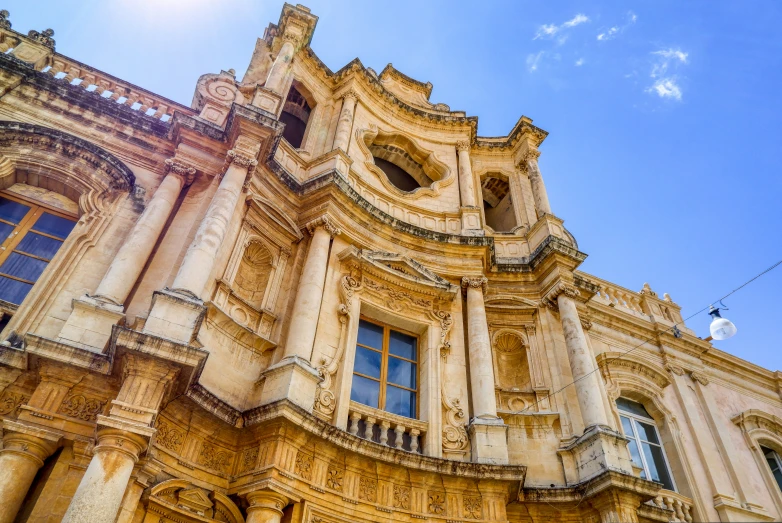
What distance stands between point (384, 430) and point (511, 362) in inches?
159

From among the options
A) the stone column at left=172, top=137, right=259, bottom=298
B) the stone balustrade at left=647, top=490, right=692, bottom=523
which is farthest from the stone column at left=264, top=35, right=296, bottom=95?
the stone balustrade at left=647, top=490, right=692, bottom=523

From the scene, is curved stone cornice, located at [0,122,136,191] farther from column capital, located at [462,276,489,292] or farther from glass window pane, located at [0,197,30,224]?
column capital, located at [462,276,489,292]

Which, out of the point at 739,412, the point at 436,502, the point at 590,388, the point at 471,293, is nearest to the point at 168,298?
the point at 436,502

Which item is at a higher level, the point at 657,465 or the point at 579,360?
the point at 579,360

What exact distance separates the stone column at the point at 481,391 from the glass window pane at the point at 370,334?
174cm

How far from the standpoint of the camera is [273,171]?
10664 mm

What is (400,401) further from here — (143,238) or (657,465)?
(657,465)

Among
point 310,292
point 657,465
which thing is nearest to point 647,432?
point 657,465

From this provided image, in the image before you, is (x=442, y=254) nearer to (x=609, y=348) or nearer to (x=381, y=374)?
(x=381, y=374)

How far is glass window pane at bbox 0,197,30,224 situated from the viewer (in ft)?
29.0

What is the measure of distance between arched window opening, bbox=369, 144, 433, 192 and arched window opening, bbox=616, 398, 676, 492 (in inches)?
297

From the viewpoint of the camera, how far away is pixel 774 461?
13.8 m

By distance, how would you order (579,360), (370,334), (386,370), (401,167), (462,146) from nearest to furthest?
(386,370) → (579,360) → (370,334) → (462,146) → (401,167)

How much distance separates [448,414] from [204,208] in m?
5.47
